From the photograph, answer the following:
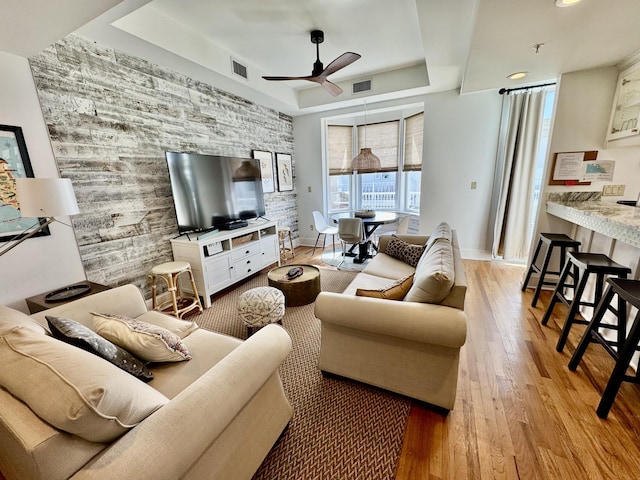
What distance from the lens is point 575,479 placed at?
118cm

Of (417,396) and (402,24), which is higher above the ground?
(402,24)

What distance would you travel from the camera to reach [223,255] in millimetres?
3059

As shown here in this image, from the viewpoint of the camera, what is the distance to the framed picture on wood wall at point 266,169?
165 inches

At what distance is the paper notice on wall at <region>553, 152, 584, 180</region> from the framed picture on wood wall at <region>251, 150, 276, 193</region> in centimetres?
377

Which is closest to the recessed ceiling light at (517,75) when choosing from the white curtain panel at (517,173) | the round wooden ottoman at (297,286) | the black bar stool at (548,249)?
the white curtain panel at (517,173)

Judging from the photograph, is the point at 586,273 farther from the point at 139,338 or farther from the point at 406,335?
the point at 139,338

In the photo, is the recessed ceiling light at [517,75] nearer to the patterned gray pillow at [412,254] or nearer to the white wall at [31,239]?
the patterned gray pillow at [412,254]

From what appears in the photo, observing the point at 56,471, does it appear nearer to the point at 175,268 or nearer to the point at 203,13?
the point at 175,268

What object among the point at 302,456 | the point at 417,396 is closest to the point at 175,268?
the point at 302,456

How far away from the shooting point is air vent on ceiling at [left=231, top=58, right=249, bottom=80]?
3164 mm

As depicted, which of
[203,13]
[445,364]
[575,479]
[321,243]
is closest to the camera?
[575,479]

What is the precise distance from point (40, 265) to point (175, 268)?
0.92m

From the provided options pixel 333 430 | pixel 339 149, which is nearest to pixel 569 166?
pixel 333 430

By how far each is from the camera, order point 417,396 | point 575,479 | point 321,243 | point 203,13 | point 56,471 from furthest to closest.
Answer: point 321,243 → point 203,13 → point 417,396 → point 575,479 → point 56,471
